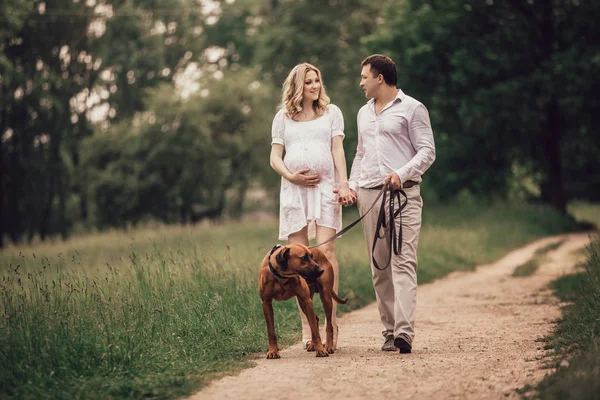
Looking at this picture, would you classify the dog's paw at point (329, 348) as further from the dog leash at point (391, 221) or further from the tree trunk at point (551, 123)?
the tree trunk at point (551, 123)

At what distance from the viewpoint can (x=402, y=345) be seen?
281 inches

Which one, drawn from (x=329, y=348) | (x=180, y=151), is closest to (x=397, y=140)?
(x=329, y=348)

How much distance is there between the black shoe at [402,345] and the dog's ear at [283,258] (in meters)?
1.15

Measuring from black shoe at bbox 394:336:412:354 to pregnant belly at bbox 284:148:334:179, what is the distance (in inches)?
56.9

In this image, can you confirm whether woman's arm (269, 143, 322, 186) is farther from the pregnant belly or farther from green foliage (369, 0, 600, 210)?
green foliage (369, 0, 600, 210)

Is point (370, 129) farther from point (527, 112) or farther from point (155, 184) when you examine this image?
point (155, 184)

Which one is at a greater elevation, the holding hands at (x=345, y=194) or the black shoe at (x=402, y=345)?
the holding hands at (x=345, y=194)

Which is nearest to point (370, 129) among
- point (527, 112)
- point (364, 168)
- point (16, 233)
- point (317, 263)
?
point (364, 168)

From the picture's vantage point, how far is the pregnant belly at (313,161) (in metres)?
7.52

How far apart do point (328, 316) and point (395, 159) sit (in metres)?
1.36

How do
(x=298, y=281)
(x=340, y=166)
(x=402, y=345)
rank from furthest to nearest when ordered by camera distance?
(x=340, y=166) → (x=402, y=345) → (x=298, y=281)

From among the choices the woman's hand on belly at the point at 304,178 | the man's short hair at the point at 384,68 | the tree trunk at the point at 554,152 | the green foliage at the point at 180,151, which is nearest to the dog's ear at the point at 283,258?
the woman's hand on belly at the point at 304,178

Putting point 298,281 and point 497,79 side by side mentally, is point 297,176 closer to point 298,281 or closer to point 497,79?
point 298,281

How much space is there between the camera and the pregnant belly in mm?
7523
